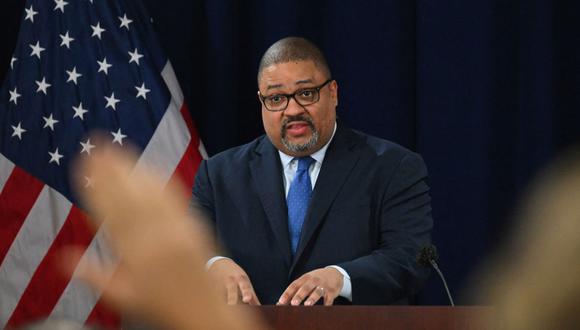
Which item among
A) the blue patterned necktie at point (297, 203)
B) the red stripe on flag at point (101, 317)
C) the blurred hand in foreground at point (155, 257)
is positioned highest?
the blurred hand in foreground at point (155, 257)

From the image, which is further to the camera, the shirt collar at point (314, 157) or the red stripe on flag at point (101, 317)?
the red stripe on flag at point (101, 317)

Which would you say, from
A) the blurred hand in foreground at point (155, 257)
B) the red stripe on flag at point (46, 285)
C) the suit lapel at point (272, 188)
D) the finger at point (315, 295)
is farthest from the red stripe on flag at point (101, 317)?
the blurred hand in foreground at point (155, 257)

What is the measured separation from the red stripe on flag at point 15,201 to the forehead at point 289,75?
1.30 meters

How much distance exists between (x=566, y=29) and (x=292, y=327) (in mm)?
2609

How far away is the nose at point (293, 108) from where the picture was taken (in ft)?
8.48

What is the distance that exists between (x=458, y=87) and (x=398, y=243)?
148 centimetres

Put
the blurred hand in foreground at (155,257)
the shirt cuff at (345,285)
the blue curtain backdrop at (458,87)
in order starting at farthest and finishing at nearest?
the blue curtain backdrop at (458,87) → the shirt cuff at (345,285) → the blurred hand in foreground at (155,257)

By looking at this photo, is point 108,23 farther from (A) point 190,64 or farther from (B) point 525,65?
(B) point 525,65

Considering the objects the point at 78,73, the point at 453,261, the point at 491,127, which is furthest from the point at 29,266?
the point at 491,127

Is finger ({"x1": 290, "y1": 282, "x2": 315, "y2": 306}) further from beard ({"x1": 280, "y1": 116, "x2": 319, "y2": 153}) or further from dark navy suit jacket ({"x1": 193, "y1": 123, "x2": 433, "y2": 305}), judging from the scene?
beard ({"x1": 280, "y1": 116, "x2": 319, "y2": 153})

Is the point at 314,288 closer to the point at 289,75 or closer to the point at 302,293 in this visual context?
the point at 302,293

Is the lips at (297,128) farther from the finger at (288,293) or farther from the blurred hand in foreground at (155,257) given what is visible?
the blurred hand in foreground at (155,257)

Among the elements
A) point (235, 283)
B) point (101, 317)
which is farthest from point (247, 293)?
point (101, 317)

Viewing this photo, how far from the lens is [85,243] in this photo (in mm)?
3434
